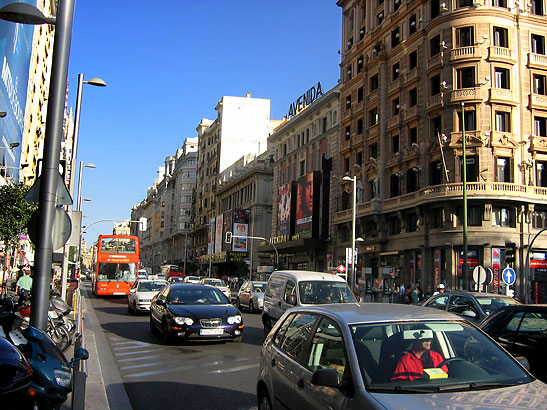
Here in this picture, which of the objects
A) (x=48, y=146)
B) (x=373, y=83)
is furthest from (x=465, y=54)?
(x=48, y=146)

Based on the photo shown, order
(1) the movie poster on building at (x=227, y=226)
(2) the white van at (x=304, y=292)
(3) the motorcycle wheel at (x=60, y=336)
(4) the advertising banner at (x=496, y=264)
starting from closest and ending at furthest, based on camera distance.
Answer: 1. (3) the motorcycle wheel at (x=60, y=336)
2. (2) the white van at (x=304, y=292)
3. (4) the advertising banner at (x=496, y=264)
4. (1) the movie poster on building at (x=227, y=226)

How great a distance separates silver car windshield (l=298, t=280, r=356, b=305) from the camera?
13.4 m

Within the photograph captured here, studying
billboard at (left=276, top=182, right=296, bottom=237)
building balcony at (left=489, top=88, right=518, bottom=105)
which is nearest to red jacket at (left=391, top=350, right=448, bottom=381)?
building balcony at (left=489, top=88, right=518, bottom=105)

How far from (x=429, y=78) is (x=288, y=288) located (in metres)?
28.4

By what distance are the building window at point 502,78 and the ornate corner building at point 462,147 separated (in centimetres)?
7

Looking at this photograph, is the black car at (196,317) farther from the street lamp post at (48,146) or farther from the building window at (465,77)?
the building window at (465,77)

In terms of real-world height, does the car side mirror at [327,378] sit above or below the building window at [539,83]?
below

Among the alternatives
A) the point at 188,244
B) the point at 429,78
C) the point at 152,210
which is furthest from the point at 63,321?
the point at 152,210

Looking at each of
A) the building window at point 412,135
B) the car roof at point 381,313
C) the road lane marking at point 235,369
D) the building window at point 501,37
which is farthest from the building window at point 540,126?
the car roof at point 381,313

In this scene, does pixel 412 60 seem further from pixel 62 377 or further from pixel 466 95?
pixel 62 377

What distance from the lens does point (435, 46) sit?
3784 centimetres

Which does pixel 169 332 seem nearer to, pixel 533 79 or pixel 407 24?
pixel 533 79

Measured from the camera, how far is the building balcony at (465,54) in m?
35.2

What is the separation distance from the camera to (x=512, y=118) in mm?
34938
